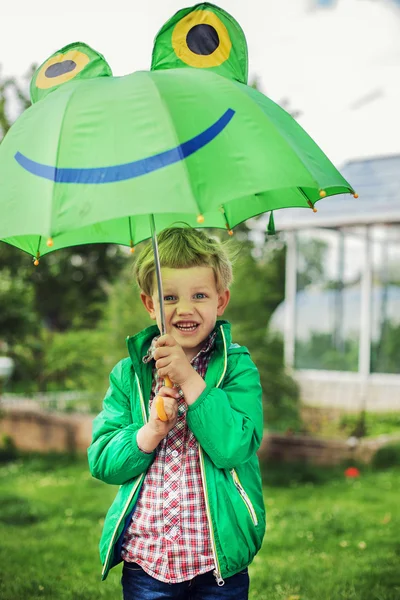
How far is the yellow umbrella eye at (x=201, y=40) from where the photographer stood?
6.97ft

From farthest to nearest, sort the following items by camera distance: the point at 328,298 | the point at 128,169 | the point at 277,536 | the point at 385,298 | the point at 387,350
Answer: the point at 328,298, the point at 385,298, the point at 387,350, the point at 277,536, the point at 128,169

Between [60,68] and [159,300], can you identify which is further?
[60,68]

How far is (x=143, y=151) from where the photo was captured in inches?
66.7

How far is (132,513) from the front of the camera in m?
2.04

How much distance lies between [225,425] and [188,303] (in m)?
0.39

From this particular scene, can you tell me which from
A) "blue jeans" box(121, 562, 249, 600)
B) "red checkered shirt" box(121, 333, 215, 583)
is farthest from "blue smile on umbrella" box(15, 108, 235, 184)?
"blue jeans" box(121, 562, 249, 600)

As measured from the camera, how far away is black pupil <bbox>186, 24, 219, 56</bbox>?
2.13 metres

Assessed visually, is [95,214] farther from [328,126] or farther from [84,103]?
[328,126]

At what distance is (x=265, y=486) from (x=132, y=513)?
4406mm

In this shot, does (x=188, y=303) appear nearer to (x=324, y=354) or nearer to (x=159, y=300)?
(x=159, y=300)

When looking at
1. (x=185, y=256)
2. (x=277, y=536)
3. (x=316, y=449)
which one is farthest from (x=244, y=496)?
(x=316, y=449)

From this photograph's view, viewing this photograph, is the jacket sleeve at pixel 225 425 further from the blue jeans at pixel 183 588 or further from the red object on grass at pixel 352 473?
the red object on grass at pixel 352 473

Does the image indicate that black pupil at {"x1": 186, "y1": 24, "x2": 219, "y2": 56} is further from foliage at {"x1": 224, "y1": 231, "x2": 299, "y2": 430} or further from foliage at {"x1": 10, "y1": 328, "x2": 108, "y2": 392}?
foliage at {"x1": 10, "y1": 328, "x2": 108, "y2": 392}

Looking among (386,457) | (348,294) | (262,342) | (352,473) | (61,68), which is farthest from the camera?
(348,294)
